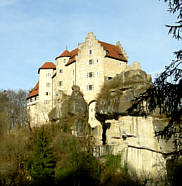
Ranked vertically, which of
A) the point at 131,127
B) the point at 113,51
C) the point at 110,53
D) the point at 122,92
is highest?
the point at 113,51

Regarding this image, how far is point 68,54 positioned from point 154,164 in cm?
2445

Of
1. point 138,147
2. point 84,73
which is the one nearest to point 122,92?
point 138,147

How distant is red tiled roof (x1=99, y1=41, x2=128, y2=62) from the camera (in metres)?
43.9

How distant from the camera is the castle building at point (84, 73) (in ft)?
137

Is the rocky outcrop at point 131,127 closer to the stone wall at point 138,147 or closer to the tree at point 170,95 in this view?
the stone wall at point 138,147

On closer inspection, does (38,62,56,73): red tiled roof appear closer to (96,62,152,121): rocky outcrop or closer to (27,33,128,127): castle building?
(27,33,128,127): castle building

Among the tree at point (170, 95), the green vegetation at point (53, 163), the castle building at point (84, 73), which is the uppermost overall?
the castle building at point (84, 73)

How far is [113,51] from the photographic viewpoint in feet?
149

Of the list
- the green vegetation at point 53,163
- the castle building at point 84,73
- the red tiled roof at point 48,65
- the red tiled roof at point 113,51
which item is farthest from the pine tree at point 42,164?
the red tiled roof at point 48,65

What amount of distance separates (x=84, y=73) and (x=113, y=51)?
6.06m

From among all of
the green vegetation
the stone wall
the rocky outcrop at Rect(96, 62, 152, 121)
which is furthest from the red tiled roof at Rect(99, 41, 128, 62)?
the green vegetation

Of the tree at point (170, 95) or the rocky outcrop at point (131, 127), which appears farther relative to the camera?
the rocky outcrop at point (131, 127)

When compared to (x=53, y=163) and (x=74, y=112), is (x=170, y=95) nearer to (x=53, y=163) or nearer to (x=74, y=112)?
(x=53, y=163)

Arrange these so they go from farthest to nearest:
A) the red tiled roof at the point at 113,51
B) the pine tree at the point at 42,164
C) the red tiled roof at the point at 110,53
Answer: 1. the red tiled roof at the point at 110,53
2. the red tiled roof at the point at 113,51
3. the pine tree at the point at 42,164
